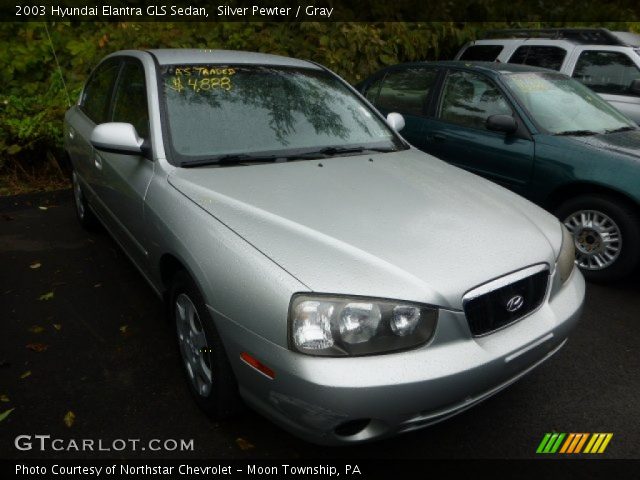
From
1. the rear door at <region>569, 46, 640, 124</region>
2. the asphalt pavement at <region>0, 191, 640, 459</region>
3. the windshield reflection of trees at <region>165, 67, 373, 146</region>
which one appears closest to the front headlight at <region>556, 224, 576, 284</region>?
the asphalt pavement at <region>0, 191, 640, 459</region>

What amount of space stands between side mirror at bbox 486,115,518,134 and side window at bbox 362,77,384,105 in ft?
5.63

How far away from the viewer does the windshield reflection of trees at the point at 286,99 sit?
3018 millimetres

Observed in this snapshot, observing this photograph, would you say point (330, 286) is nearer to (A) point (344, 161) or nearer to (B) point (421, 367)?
(B) point (421, 367)

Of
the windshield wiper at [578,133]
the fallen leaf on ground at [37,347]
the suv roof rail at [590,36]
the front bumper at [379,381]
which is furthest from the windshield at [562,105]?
the fallen leaf on ground at [37,347]

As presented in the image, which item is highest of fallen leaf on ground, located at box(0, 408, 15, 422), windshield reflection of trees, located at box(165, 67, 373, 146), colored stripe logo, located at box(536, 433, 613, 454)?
windshield reflection of trees, located at box(165, 67, 373, 146)

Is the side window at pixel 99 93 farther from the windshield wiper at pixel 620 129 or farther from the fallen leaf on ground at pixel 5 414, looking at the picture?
the windshield wiper at pixel 620 129

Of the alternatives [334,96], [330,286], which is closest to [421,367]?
[330,286]

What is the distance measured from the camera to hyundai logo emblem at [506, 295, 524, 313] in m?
2.13

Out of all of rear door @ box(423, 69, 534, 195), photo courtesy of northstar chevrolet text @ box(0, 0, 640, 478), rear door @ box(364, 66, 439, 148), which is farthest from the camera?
rear door @ box(364, 66, 439, 148)

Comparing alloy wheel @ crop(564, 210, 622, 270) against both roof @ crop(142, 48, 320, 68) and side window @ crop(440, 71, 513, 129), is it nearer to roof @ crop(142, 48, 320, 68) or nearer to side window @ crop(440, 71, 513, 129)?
side window @ crop(440, 71, 513, 129)

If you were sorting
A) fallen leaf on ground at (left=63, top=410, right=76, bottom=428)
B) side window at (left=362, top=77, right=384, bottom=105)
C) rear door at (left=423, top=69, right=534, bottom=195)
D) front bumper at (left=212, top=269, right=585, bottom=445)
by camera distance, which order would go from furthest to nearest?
side window at (left=362, top=77, right=384, bottom=105) < rear door at (left=423, top=69, right=534, bottom=195) < fallen leaf on ground at (left=63, top=410, right=76, bottom=428) < front bumper at (left=212, top=269, right=585, bottom=445)

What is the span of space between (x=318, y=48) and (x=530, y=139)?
15.1ft

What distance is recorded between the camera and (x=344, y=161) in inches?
116

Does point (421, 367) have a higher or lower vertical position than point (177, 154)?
lower
